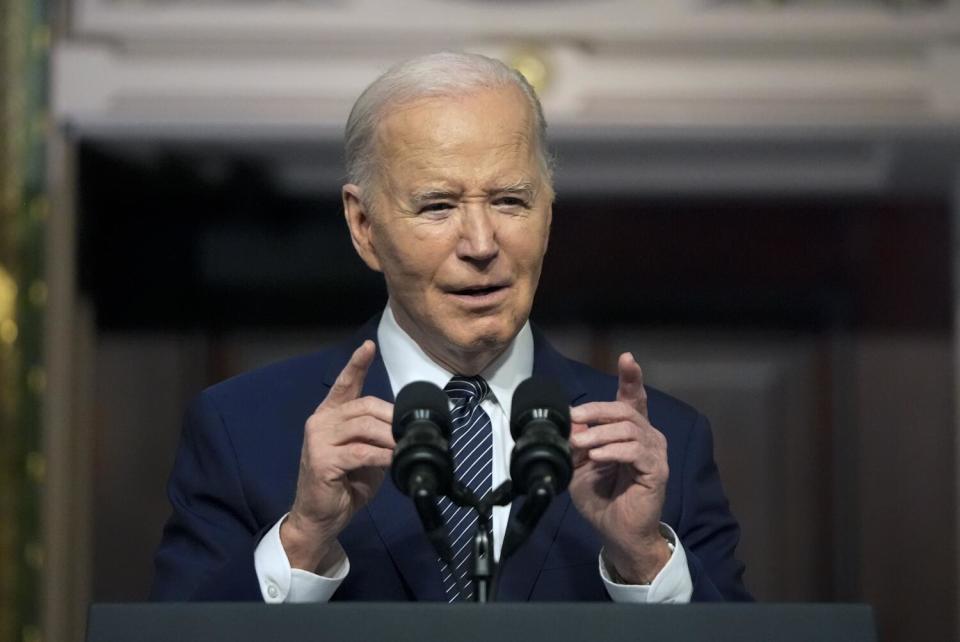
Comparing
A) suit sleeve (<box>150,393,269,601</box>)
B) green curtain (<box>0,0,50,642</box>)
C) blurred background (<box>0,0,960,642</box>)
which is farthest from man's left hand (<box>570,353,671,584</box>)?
green curtain (<box>0,0,50,642</box>)

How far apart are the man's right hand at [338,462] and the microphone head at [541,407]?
0.43ft

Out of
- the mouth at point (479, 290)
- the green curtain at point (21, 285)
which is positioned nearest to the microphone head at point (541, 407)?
the mouth at point (479, 290)

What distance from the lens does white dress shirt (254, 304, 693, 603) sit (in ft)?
5.65

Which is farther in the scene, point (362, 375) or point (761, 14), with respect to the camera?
point (761, 14)

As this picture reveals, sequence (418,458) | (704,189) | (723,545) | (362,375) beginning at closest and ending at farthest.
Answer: (418,458)
(362,375)
(723,545)
(704,189)

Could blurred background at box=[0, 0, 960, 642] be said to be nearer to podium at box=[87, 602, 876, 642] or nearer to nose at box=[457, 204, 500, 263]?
nose at box=[457, 204, 500, 263]

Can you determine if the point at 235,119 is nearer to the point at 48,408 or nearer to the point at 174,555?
the point at 48,408

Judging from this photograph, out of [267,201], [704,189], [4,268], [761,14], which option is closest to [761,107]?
[761,14]

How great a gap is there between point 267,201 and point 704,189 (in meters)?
1.24

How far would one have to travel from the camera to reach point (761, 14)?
4.19 m

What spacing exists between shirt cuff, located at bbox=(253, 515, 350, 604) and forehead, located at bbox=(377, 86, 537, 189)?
410 millimetres

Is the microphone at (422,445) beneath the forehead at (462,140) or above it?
beneath

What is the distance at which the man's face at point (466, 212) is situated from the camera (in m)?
1.84

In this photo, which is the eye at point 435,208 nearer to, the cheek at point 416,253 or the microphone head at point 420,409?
the cheek at point 416,253
